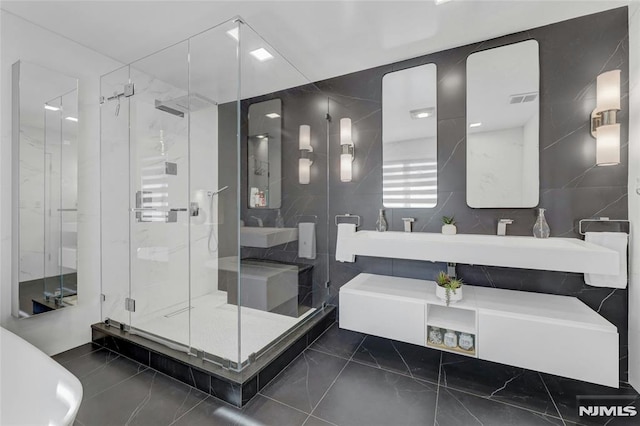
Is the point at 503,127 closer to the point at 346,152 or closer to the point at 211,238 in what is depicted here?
the point at 346,152

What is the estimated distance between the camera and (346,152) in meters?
2.74

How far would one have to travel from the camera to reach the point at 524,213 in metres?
2.13

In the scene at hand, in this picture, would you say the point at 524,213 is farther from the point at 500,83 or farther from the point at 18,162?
the point at 18,162

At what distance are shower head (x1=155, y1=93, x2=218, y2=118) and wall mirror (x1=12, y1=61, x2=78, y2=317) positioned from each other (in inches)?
25.5

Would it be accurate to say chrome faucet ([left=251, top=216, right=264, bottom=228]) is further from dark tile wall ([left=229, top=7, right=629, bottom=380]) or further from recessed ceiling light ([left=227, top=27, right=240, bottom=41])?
recessed ceiling light ([left=227, top=27, right=240, bottom=41])

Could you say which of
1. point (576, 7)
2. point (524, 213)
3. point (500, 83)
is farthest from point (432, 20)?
point (524, 213)

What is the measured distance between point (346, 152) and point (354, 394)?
2017mm

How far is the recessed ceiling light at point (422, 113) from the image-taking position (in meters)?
2.44

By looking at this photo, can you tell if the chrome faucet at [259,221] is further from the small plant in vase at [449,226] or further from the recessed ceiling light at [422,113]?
the recessed ceiling light at [422,113]

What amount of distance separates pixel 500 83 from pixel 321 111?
1.54 metres

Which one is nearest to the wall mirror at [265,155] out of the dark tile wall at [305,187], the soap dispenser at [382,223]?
the dark tile wall at [305,187]

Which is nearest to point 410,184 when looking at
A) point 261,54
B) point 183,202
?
point 261,54

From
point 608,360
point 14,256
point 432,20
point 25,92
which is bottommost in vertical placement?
point 608,360

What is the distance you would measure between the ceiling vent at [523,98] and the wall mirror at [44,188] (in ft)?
11.5
